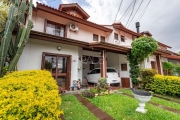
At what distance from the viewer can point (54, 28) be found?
7.70 meters

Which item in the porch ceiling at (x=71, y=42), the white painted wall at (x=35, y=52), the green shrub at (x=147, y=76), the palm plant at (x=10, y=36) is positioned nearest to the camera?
the palm plant at (x=10, y=36)

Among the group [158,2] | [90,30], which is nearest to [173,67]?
[158,2]

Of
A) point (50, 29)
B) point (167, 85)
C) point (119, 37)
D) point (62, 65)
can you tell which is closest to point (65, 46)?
point (62, 65)

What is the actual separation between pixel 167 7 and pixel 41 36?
9434 mm

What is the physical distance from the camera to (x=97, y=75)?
880 centimetres

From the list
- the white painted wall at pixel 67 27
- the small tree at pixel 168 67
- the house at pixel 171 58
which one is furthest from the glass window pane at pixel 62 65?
the house at pixel 171 58

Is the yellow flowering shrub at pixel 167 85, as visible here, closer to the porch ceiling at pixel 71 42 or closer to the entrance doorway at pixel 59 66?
the porch ceiling at pixel 71 42

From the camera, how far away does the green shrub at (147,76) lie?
7601 millimetres

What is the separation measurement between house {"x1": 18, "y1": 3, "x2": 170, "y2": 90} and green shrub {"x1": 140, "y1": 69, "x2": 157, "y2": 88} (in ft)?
3.97

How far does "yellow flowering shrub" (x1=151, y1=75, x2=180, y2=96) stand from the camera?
615 cm

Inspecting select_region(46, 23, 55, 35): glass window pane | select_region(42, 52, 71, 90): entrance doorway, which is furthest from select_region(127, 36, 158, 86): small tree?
select_region(46, 23, 55, 35): glass window pane

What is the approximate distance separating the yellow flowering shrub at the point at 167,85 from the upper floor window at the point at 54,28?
848cm

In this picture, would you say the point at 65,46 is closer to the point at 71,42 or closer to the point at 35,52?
the point at 71,42

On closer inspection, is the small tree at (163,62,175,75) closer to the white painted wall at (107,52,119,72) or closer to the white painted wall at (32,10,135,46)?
the white painted wall at (32,10,135,46)
